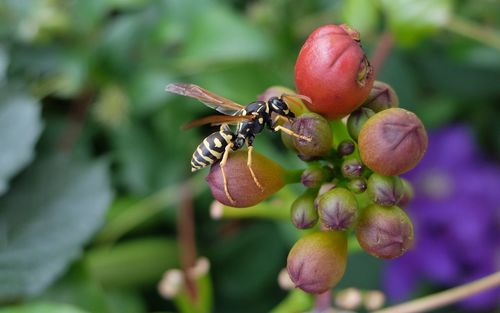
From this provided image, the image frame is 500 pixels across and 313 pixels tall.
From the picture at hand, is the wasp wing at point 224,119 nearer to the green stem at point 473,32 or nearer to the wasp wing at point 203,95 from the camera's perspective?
the wasp wing at point 203,95

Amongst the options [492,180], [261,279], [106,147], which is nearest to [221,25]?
[106,147]

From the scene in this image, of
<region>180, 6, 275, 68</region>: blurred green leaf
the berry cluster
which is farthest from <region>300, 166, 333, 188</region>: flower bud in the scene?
<region>180, 6, 275, 68</region>: blurred green leaf

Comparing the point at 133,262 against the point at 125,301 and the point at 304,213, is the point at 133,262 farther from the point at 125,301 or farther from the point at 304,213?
the point at 304,213

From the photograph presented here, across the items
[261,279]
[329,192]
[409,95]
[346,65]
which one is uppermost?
[346,65]

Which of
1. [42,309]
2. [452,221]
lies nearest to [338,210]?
[42,309]

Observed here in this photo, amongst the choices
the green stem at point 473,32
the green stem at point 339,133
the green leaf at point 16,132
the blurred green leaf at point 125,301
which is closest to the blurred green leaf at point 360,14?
the green stem at point 473,32

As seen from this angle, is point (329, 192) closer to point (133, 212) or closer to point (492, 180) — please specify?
point (133, 212)

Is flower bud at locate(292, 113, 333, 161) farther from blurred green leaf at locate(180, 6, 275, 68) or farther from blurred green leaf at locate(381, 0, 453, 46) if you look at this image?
blurred green leaf at locate(180, 6, 275, 68)
